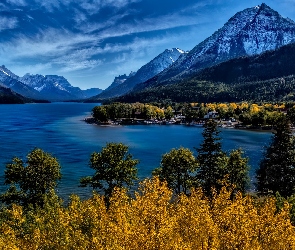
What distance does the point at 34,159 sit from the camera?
59.2 meters

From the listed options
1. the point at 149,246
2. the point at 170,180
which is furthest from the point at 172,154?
the point at 149,246

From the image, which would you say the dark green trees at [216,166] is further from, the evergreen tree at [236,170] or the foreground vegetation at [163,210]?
the foreground vegetation at [163,210]

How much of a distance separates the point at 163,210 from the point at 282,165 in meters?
45.2

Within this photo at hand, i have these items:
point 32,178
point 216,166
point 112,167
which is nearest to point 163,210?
point 112,167

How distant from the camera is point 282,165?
Answer: 208 feet

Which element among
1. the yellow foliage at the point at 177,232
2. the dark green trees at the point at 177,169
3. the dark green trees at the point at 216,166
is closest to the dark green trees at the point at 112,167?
the dark green trees at the point at 177,169

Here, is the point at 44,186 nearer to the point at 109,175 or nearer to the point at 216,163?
the point at 109,175

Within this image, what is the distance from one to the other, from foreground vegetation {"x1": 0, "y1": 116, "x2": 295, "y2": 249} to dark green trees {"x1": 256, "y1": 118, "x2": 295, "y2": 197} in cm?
17

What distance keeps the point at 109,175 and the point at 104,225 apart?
118 feet

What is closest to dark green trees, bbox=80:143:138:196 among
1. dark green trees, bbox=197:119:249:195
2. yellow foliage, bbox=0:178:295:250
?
dark green trees, bbox=197:119:249:195

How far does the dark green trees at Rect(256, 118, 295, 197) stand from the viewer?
6306 centimetres

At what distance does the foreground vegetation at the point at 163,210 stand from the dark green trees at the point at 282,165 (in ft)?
0.57

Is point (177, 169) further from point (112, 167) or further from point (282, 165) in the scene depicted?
point (282, 165)

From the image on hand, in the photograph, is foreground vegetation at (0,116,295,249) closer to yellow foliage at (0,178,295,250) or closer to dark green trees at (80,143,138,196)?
yellow foliage at (0,178,295,250)
